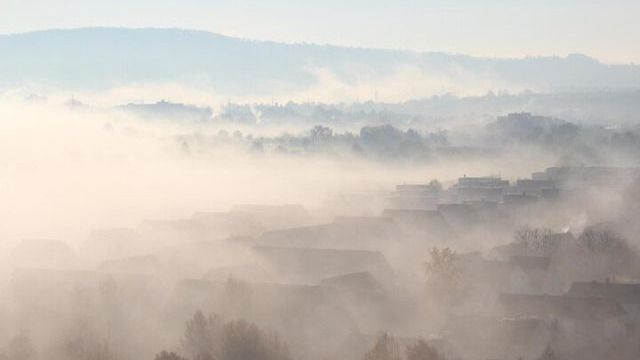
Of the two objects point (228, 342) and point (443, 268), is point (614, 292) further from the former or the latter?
point (228, 342)

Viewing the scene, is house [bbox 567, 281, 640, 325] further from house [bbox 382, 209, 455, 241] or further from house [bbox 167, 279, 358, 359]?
house [bbox 382, 209, 455, 241]

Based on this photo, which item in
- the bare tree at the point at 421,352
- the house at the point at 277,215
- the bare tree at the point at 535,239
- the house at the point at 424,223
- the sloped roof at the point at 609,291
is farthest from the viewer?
the house at the point at 277,215

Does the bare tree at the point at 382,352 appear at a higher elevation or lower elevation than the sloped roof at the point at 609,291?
lower

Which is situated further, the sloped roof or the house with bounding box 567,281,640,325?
the sloped roof

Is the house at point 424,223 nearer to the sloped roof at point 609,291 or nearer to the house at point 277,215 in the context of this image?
the house at point 277,215

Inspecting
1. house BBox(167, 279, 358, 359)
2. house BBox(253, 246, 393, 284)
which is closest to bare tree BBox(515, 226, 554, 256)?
house BBox(253, 246, 393, 284)

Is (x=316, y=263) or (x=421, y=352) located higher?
(x=316, y=263)

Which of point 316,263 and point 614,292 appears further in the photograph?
point 316,263

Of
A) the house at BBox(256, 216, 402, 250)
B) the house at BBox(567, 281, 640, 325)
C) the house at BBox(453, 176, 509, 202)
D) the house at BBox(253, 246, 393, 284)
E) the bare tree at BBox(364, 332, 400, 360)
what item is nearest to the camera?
the bare tree at BBox(364, 332, 400, 360)

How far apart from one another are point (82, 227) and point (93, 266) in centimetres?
3119

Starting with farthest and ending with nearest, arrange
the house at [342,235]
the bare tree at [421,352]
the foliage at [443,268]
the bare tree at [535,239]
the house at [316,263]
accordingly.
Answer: the house at [342,235]
the bare tree at [535,239]
the house at [316,263]
the foliage at [443,268]
the bare tree at [421,352]

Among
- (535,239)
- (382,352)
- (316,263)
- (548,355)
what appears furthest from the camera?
(535,239)

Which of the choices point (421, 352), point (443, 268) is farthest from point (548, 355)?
point (443, 268)

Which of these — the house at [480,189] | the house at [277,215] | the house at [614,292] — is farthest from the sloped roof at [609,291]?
the house at [480,189]
